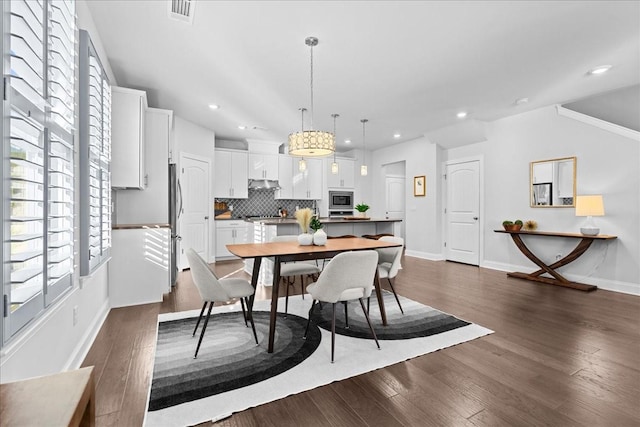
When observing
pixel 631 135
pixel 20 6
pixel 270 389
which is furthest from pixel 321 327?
pixel 631 135

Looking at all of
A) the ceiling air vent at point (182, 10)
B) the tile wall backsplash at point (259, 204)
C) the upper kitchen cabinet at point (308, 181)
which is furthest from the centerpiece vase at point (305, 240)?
the upper kitchen cabinet at point (308, 181)

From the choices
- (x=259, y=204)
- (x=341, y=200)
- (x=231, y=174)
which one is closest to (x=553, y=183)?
(x=341, y=200)

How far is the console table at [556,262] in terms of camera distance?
13.8ft

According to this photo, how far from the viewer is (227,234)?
21.6 ft

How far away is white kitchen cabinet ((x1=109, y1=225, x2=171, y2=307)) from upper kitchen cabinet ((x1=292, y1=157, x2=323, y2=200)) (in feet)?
13.3

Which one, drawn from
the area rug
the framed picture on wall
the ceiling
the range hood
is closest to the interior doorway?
the framed picture on wall

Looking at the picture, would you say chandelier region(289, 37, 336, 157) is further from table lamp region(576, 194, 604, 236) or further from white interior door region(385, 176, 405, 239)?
white interior door region(385, 176, 405, 239)

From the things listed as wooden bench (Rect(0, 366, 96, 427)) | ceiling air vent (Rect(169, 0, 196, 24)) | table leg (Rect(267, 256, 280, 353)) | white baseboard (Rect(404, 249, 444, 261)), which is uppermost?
ceiling air vent (Rect(169, 0, 196, 24))

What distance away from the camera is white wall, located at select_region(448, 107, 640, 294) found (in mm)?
4105

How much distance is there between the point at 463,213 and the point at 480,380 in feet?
15.5

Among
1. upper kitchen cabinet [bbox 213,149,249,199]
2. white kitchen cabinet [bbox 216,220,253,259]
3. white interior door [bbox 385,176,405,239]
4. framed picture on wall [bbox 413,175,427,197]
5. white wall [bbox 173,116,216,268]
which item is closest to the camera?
white wall [bbox 173,116,216,268]

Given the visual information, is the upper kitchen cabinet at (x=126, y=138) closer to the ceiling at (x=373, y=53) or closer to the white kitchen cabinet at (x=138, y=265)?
the ceiling at (x=373, y=53)

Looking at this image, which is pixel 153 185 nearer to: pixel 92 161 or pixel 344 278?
pixel 92 161

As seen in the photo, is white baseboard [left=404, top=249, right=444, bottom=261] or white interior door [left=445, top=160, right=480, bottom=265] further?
white baseboard [left=404, top=249, right=444, bottom=261]
